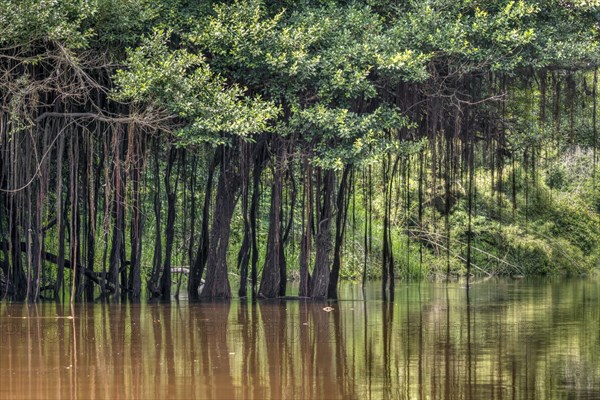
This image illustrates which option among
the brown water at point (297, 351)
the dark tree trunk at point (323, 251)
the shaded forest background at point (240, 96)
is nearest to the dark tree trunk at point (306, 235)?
the shaded forest background at point (240, 96)

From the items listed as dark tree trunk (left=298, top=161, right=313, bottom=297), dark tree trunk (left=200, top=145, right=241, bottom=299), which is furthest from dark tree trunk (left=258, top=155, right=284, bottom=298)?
dark tree trunk (left=200, top=145, right=241, bottom=299)

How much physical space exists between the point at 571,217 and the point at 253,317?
1741 centimetres

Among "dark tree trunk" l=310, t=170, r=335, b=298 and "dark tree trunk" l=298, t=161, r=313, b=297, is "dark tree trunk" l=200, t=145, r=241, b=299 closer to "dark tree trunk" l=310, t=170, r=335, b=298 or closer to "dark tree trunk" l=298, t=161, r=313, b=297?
"dark tree trunk" l=298, t=161, r=313, b=297

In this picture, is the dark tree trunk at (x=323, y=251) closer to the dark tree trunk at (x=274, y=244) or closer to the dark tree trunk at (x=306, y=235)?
the dark tree trunk at (x=306, y=235)

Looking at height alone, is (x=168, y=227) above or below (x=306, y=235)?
above

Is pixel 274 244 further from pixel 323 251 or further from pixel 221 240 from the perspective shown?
pixel 221 240

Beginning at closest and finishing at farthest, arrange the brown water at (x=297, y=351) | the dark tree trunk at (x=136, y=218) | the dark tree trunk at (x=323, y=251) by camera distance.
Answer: the brown water at (x=297, y=351), the dark tree trunk at (x=136, y=218), the dark tree trunk at (x=323, y=251)

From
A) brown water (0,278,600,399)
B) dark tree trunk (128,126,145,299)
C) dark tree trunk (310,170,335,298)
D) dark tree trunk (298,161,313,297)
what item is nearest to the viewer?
brown water (0,278,600,399)

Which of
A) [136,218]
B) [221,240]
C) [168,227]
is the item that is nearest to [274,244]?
[221,240]

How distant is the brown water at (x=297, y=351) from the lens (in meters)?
8.00

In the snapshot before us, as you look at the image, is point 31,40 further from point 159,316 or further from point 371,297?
point 371,297

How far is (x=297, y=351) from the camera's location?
10086 millimetres

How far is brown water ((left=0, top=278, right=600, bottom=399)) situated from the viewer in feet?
26.2

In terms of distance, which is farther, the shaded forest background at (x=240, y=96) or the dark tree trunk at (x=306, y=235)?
the dark tree trunk at (x=306, y=235)
